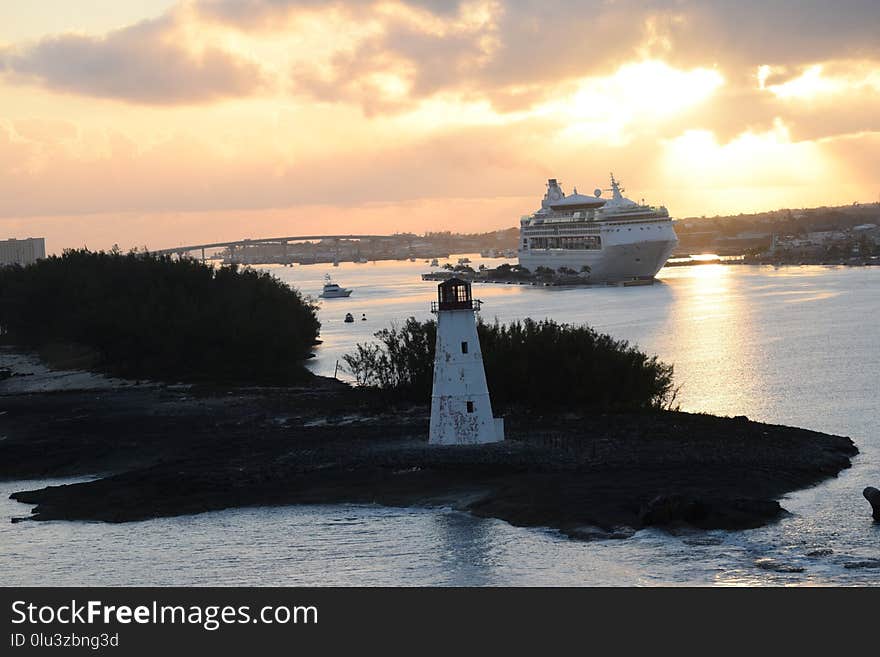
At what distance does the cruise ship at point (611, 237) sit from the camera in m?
141

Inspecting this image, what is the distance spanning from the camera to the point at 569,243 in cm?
15375

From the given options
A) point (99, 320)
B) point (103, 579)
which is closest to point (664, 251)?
point (99, 320)

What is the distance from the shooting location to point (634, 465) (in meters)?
28.3

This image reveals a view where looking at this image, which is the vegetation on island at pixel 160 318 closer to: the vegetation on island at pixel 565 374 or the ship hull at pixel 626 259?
the vegetation on island at pixel 565 374

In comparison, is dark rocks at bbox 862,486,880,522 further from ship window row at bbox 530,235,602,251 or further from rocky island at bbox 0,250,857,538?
ship window row at bbox 530,235,602,251

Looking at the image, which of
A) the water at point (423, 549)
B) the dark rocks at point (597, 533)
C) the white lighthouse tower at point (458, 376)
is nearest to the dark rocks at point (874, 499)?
the water at point (423, 549)

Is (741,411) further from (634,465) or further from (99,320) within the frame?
(99,320)

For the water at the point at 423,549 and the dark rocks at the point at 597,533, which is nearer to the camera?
the water at the point at 423,549

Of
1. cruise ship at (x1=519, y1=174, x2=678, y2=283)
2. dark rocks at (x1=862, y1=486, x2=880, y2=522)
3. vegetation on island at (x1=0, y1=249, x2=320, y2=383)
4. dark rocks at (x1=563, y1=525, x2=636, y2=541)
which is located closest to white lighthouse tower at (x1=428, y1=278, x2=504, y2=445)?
dark rocks at (x1=563, y1=525, x2=636, y2=541)

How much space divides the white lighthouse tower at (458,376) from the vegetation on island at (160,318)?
2090cm

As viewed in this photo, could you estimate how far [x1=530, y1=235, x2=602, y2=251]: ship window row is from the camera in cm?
14575

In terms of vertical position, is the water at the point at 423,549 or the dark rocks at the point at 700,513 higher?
the dark rocks at the point at 700,513

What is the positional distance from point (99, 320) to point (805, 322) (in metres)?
41.9

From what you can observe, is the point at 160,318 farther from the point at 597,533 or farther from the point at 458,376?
the point at 597,533
